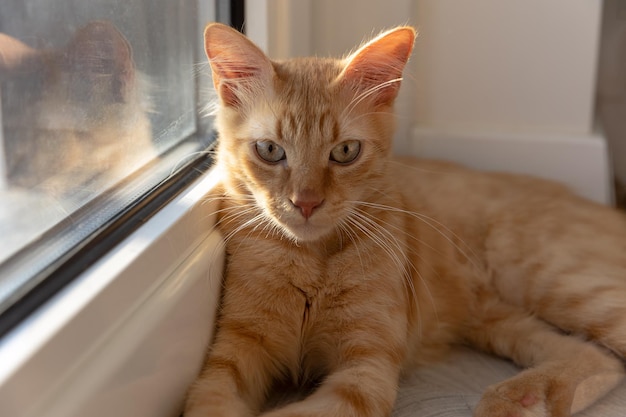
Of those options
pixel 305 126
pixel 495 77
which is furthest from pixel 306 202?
pixel 495 77

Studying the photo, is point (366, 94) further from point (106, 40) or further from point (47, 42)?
point (47, 42)

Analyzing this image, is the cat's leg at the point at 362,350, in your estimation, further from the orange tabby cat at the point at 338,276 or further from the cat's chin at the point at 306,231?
the cat's chin at the point at 306,231

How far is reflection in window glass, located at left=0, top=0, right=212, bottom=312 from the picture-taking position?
912 millimetres

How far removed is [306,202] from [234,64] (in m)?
0.32

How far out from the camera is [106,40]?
3.84 feet

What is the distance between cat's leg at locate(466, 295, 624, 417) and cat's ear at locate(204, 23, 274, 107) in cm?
74

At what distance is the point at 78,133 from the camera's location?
1.10 m

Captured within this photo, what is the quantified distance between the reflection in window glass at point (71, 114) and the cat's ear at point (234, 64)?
6.2 inches

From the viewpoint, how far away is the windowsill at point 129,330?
0.77 m

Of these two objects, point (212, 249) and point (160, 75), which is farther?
point (160, 75)

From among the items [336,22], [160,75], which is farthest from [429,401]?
[336,22]

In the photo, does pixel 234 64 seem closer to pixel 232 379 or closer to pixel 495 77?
pixel 232 379

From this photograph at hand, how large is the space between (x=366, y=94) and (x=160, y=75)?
46 cm

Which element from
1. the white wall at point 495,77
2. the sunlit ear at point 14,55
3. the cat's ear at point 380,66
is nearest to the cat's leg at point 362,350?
the cat's ear at point 380,66
